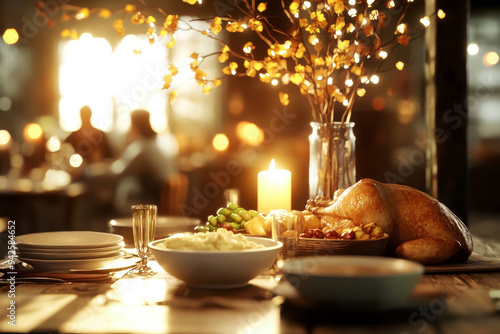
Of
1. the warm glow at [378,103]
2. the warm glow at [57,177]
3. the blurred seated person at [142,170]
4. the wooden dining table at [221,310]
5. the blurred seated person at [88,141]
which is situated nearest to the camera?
the wooden dining table at [221,310]

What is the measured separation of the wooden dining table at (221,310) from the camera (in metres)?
0.98

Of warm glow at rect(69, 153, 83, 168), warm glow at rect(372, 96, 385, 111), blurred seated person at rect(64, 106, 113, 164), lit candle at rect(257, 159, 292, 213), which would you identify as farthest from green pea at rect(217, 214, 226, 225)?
warm glow at rect(69, 153, 83, 168)

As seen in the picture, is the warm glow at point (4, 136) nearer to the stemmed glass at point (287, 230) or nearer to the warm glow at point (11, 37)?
the warm glow at point (11, 37)

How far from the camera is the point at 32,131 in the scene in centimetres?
980

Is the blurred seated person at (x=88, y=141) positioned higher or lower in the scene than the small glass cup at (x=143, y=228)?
higher

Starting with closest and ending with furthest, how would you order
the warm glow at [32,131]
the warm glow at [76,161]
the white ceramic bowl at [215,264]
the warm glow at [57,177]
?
the white ceramic bowl at [215,264]
the warm glow at [57,177]
the warm glow at [76,161]
the warm glow at [32,131]

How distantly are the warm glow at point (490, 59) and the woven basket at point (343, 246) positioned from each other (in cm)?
905

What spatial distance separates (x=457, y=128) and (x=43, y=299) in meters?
2.03

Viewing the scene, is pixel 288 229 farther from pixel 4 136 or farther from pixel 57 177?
pixel 4 136

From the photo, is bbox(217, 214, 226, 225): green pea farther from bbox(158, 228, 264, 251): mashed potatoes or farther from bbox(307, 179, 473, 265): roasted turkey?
bbox(158, 228, 264, 251): mashed potatoes

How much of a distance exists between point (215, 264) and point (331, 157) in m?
0.71

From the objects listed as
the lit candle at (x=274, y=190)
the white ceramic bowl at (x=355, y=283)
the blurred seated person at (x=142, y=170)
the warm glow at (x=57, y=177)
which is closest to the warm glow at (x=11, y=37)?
the warm glow at (x=57, y=177)

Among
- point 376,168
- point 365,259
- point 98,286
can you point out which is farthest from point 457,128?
point 376,168

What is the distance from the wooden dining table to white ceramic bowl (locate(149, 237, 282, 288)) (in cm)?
2
